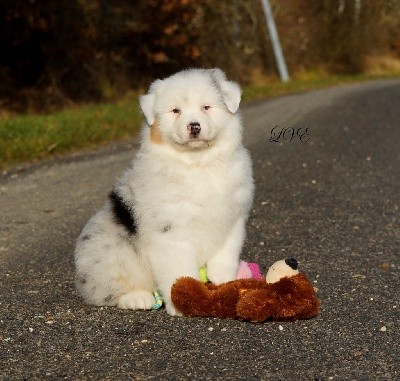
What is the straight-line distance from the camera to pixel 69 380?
3881 millimetres

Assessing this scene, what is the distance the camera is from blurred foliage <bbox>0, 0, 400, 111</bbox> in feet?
64.6

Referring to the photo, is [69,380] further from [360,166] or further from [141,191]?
[360,166]

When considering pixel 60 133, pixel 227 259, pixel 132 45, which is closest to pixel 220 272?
pixel 227 259

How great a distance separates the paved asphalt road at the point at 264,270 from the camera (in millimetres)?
4059

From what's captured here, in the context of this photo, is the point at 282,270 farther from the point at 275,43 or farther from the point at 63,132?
the point at 275,43

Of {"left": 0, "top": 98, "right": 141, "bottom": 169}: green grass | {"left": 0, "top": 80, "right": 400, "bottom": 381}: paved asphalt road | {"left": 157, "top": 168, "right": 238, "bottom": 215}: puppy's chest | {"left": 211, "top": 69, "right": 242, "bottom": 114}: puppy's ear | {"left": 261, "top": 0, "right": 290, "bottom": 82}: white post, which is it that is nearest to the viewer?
{"left": 0, "top": 80, "right": 400, "bottom": 381}: paved asphalt road

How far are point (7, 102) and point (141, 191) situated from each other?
15034 mm

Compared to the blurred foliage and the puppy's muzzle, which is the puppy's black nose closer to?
the puppy's muzzle

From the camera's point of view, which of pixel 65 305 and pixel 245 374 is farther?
pixel 65 305

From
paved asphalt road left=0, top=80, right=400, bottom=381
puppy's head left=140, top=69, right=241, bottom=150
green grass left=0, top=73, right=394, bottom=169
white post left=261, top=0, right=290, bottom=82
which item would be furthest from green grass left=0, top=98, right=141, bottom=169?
white post left=261, top=0, right=290, bottom=82

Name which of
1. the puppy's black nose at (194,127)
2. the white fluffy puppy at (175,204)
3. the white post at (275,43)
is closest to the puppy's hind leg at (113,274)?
the white fluffy puppy at (175,204)

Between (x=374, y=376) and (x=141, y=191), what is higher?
(x=141, y=191)

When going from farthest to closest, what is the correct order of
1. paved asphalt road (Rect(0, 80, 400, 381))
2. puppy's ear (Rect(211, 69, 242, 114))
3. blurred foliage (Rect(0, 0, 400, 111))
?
blurred foliage (Rect(0, 0, 400, 111)) → puppy's ear (Rect(211, 69, 242, 114)) → paved asphalt road (Rect(0, 80, 400, 381))

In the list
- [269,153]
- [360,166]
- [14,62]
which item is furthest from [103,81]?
[360,166]
